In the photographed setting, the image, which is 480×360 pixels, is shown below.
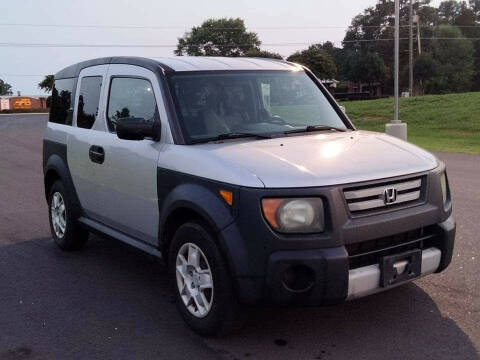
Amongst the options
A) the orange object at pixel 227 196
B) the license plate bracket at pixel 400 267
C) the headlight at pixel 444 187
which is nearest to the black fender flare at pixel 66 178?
the orange object at pixel 227 196

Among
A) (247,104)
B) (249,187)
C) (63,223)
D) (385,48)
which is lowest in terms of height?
(63,223)

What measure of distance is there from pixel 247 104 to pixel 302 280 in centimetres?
179

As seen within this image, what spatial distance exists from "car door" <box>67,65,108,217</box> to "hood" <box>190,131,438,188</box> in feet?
5.30

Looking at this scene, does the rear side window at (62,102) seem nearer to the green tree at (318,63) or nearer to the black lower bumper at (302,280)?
the black lower bumper at (302,280)

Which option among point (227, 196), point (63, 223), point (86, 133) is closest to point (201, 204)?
point (227, 196)

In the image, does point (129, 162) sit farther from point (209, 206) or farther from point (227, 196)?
point (227, 196)

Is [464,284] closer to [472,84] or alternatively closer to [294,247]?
[294,247]

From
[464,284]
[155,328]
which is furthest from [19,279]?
[464,284]

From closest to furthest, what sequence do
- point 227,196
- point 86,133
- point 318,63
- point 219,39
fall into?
point 227,196, point 86,133, point 318,63, point 219,39

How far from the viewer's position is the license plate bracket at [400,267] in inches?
149

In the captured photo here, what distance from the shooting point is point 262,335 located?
416 centimetres

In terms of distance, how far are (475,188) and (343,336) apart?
6514 mm

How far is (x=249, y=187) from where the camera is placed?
3.65 metres

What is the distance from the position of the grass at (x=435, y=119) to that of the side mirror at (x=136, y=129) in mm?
13443
